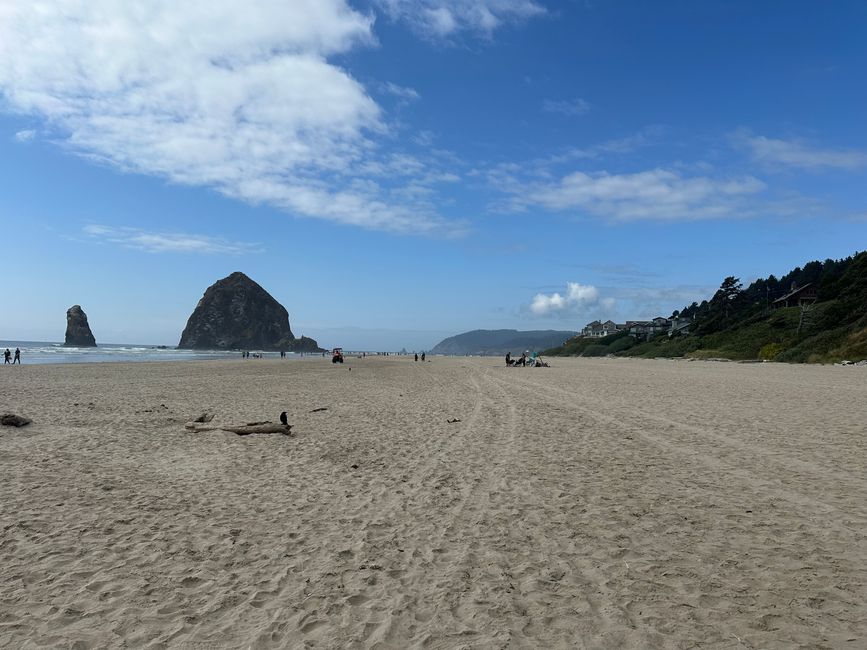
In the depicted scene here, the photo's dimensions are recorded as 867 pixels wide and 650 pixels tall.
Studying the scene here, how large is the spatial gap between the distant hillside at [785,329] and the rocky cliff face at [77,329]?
441ft

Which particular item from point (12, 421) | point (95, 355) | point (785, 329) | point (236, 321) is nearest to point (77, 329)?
point (236, 321)

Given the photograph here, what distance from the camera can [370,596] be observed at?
473 cm

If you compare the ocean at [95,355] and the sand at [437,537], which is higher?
the ocean at [95,355]

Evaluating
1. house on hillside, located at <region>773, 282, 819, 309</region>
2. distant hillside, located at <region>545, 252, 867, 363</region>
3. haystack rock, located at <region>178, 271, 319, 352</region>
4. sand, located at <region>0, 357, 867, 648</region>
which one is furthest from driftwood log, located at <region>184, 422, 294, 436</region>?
haystack rock, located at <region>178, 271, 319, 352</region>

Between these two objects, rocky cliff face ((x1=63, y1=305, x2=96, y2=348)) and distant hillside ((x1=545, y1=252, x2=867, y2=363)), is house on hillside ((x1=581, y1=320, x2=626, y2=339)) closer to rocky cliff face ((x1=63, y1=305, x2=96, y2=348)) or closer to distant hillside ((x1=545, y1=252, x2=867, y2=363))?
distant hillside ((x1=545, y1=252, x2=867, y2=363))

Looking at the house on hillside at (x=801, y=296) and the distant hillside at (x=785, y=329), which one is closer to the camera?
the distant hillside at (x=785, y=329)

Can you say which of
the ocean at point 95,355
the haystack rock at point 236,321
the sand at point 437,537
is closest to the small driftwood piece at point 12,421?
the sand at point 437,537

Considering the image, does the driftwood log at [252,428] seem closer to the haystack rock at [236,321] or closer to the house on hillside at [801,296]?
the house on hillside at [801,296]

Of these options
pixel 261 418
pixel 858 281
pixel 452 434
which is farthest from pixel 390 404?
pixel 858 281

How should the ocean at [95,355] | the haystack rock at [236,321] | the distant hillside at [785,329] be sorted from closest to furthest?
the distant hillside at [785,329], the ocean at [95,355], the haystack rock at [236,321]

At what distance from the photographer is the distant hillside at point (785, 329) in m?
47.7

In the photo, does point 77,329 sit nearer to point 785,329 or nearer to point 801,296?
point 785,329

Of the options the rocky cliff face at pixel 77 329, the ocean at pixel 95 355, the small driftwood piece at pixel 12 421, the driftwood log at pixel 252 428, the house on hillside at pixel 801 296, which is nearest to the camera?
the small driftwood piece at pixel 12 421

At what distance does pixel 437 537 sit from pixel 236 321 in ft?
638
